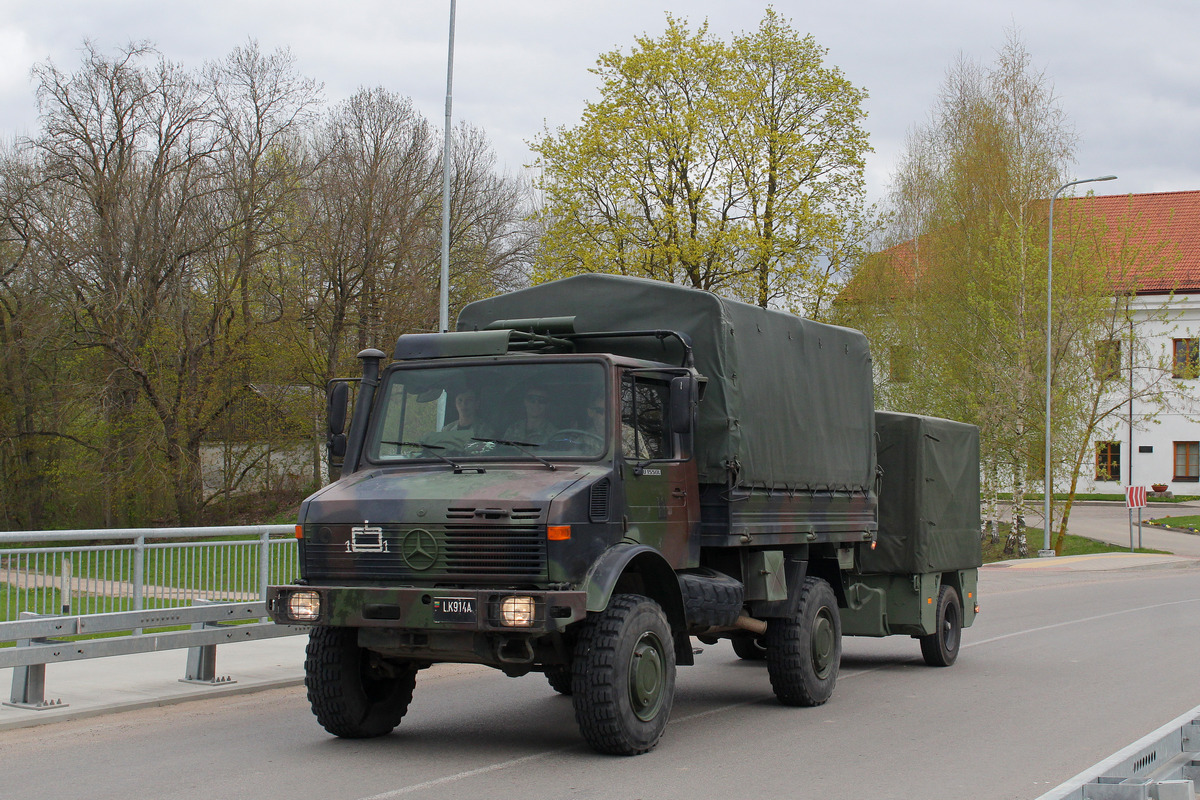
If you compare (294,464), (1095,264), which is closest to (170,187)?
(294,464)

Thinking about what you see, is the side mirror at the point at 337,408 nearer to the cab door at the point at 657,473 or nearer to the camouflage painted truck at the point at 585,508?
the camouflage painted truck at the point at 585,508

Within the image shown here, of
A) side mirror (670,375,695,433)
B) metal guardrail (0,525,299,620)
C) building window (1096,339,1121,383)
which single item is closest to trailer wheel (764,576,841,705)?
side mirror (670,375,695,433)

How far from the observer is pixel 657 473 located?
820 centimetres

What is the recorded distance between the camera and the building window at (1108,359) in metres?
38.7

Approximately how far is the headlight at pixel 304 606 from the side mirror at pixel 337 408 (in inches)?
57.3

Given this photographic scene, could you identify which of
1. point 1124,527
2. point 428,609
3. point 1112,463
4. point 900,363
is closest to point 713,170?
point 900,363

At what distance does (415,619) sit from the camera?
7.18 meters

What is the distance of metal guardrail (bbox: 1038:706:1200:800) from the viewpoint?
511 cm

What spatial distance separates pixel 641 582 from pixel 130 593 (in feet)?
15.2

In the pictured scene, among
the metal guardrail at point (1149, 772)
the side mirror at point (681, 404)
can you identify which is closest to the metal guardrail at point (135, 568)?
the side mirror at point (681, 404)

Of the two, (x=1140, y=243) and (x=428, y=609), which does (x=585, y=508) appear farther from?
(x=1140, y=243)

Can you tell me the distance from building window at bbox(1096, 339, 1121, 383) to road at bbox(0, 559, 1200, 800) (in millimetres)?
27483

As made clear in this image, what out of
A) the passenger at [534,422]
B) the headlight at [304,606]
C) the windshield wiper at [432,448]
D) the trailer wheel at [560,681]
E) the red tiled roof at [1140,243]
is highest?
Answer: the red tiled roof at [1140,243]

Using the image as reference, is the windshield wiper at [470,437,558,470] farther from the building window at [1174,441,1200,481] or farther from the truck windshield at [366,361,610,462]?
the building window at [1174,441,1200,481]
